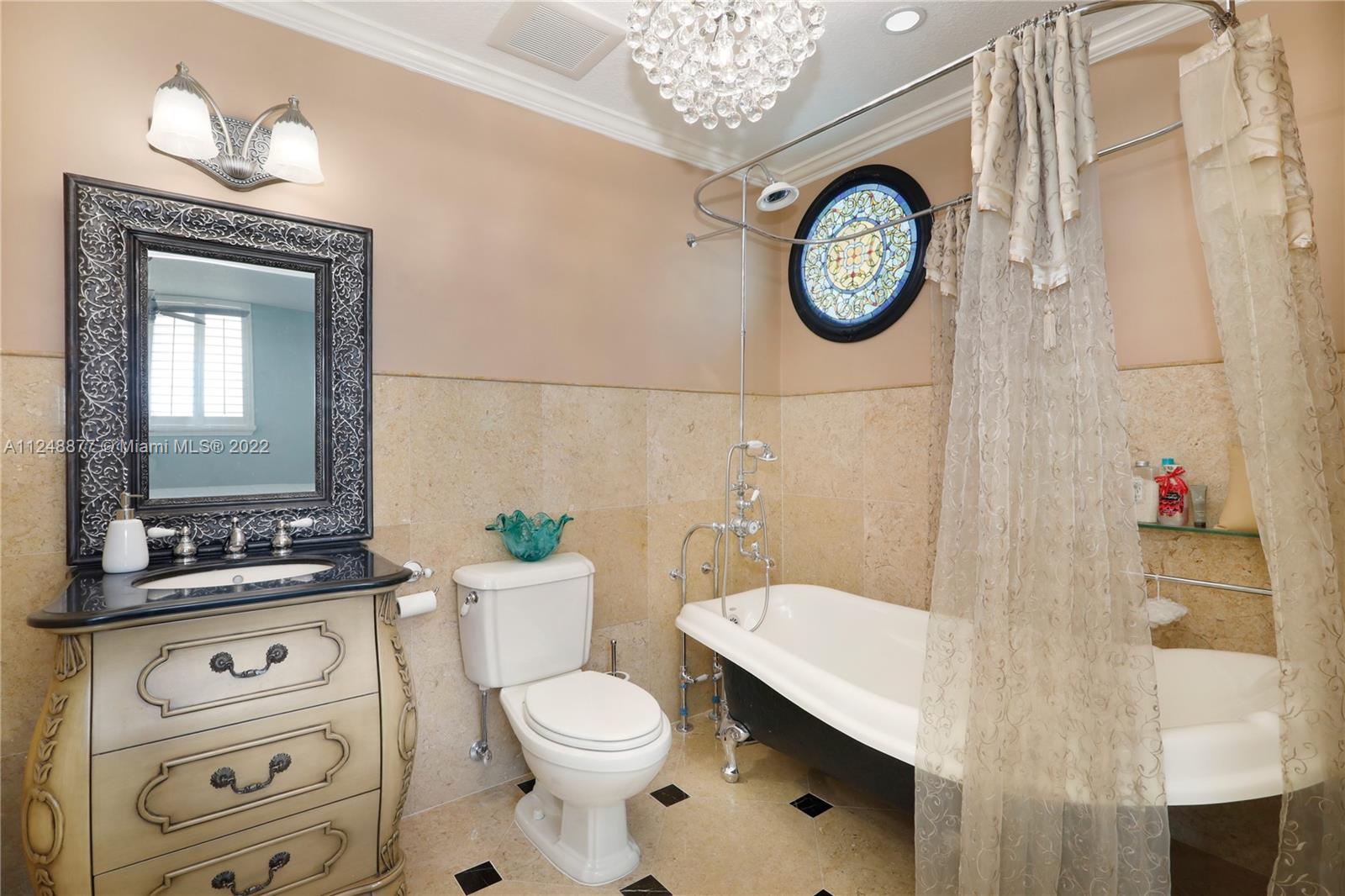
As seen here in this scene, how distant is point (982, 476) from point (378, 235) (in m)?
1.97

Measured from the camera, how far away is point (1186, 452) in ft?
6.40

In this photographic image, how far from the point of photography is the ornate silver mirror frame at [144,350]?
1667 mm

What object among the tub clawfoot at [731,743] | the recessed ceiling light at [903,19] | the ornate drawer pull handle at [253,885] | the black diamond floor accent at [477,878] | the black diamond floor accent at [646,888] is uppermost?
the recessed ceiling light at [903,19]

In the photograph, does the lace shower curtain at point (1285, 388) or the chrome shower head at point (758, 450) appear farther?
the chrome shower head at point (758, 450)

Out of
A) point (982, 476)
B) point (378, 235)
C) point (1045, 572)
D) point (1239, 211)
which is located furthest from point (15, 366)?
point (1239, 211)

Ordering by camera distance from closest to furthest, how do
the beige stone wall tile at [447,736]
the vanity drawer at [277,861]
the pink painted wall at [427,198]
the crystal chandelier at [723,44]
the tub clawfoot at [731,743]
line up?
the vanity drawer at [277,861] → the crystal chandelier at [723,44] → the pink painted wall at [427,198] → the beige stone wall tile at [447,736] → the tub clawfoot at [731,743]

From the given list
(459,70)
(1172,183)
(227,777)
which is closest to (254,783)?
(227,777)

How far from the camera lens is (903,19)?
2.04m

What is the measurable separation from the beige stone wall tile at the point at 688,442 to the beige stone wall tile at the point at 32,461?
1867 mm

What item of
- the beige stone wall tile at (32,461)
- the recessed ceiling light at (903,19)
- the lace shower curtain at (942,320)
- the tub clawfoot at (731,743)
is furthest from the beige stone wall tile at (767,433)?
the beige stone wall tile at (32,461)

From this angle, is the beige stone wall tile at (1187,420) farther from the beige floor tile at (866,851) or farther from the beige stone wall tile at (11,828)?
the beige stone wall tile at (11,828)

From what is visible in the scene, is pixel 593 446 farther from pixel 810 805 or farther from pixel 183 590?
pixel 810 805

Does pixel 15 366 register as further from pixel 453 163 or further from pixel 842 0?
pixel 842 0

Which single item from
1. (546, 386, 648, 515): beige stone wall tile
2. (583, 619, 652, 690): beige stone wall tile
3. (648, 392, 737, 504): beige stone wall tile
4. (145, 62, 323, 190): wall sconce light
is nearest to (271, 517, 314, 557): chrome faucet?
(546, 386, 648, 515): beige stone wall tile
